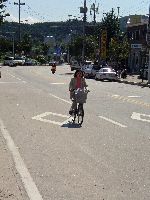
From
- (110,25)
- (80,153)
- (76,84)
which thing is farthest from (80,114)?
(110,25)

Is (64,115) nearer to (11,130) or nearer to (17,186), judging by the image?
(11,130)

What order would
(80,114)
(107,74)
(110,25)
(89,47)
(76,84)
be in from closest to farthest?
1. (80,114)
2. (76,84)
3. (107,74)
4. (110,25)
5. (89,47)

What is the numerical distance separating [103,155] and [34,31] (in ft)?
592

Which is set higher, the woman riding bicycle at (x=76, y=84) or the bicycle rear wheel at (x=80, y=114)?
the woman riding bicycle at (x=76, y=84)

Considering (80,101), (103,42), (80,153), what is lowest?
(80,153)

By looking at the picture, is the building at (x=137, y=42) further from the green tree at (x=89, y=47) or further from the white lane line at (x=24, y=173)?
the white lane line at (x=24, y=173)

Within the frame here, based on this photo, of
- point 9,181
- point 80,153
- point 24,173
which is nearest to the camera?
point 9,181

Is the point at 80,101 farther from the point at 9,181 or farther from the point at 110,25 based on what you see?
the point at 110,25

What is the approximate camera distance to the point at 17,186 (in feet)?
25.3

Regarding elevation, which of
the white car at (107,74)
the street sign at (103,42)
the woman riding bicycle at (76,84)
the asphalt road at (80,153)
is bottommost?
the white car at (107,74)

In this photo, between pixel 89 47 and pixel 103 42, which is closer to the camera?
pixel 103 42

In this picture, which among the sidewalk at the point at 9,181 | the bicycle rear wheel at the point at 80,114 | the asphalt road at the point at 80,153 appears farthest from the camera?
the bicycle rear wheel at the point at 80,114

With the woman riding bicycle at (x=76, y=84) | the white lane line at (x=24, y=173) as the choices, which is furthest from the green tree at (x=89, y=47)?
the white lane line at (x=24, y=173)

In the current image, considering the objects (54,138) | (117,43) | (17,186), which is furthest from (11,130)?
(117,43)
